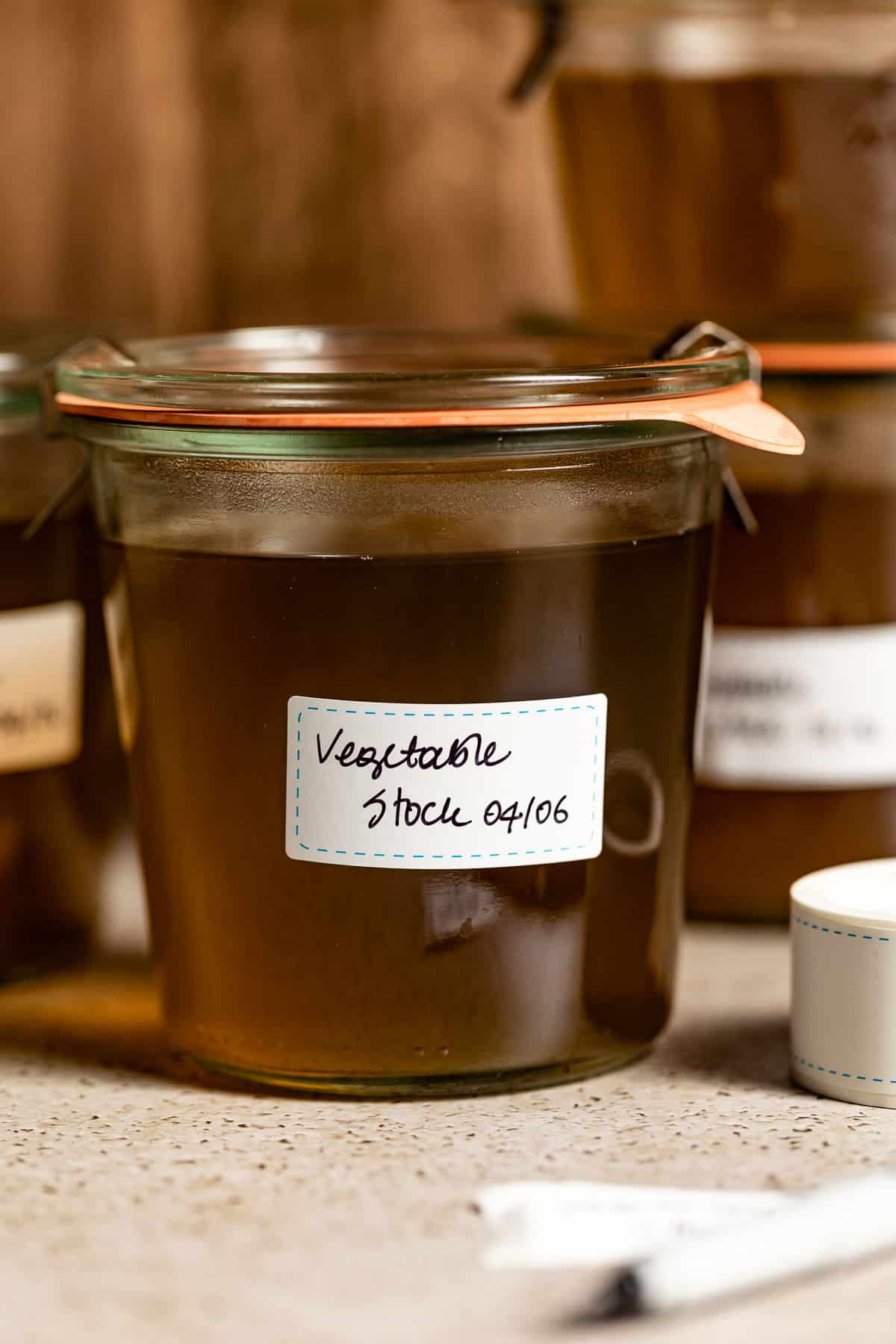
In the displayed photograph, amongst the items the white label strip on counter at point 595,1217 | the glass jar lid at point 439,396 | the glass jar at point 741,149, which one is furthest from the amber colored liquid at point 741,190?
the white label strip on counter at point 595,1217

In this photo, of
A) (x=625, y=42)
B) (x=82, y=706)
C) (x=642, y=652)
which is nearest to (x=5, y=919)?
(x=82, y=706)

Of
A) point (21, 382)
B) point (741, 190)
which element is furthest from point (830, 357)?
point (21, 382)

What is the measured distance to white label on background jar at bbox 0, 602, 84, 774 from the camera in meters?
0.72

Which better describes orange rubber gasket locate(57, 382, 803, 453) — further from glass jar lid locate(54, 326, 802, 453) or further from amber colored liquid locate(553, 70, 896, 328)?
amber colored liquid locate(553, 70, 896, 328)

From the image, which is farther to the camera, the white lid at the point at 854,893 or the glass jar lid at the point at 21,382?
the glass jar lid at the point at 21,382

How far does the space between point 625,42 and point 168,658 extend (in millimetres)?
347

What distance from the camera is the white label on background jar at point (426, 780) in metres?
0.58

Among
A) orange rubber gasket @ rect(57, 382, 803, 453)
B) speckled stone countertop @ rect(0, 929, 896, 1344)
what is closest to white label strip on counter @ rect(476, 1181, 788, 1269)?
speckled stone countertop @ rect(0, 929, 896, 1344)

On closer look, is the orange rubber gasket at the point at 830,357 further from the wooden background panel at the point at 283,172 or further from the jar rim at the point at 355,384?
the wooden background panel at the point at 283,172

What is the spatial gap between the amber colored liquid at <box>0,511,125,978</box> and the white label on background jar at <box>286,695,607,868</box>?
0.19 m

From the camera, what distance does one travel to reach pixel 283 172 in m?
1.00

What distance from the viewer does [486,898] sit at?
0.59 meters

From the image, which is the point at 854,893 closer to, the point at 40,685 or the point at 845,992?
the point at 845,992

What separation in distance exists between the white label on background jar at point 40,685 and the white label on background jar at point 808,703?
0.25m
